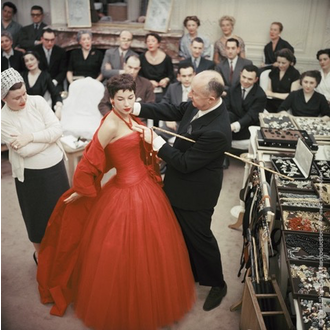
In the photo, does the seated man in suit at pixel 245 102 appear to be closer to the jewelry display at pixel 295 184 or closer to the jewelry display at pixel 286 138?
the jewelry display at pixel 286 138

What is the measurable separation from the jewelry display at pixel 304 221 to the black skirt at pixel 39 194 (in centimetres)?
133

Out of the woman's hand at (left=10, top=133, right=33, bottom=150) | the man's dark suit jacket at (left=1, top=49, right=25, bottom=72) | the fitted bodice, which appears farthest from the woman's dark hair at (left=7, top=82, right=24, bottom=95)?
the man's dark suit jacket at (left=1, top=49, right=25, bottom=72)

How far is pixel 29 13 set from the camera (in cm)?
351

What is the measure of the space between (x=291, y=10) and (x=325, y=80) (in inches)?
21.7

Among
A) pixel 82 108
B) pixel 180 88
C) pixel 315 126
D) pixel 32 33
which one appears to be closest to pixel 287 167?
pixel 315 126

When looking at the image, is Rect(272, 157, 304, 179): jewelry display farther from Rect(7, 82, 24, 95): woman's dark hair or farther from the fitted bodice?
Rect(7, 82, 24, 95): woman's dark hair

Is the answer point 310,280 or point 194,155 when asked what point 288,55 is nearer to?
point 194,155

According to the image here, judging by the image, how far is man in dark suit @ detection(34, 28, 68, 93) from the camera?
3611 mm

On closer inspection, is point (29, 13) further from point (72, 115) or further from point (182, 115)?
point (182, 115)

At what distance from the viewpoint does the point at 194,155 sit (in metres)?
1.96

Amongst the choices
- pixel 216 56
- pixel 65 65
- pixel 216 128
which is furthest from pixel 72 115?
pixel 216 128

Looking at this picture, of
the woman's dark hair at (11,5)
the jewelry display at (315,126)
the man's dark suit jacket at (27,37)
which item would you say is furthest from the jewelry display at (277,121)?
the woman's dark hair at (11,5)

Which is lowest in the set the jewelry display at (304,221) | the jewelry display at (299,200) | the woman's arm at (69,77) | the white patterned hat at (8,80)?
the jewelry display at (304,221)

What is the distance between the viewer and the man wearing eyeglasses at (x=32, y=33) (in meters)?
3.35
